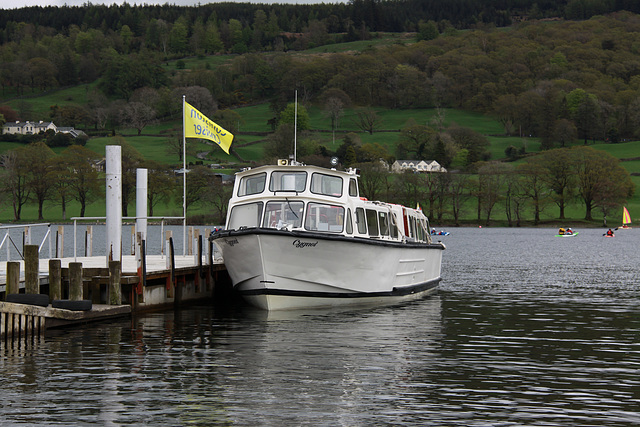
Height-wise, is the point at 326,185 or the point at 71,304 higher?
the point at 326,185

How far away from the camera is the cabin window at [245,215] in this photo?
94.2ft

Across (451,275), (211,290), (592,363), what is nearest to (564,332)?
(592,363)

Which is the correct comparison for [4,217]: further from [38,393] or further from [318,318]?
[38,393]

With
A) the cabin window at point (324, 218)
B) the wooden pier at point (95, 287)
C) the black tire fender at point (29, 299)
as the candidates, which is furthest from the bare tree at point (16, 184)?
the black tire fender at point (29, 299)

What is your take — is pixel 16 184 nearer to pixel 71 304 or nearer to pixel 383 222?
pixel 383 222

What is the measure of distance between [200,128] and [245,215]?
6.21m

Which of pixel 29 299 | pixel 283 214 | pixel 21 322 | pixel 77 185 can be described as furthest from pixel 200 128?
pixel 77 185

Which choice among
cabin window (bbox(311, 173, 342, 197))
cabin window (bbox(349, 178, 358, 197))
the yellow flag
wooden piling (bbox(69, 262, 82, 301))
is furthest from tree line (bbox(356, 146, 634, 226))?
wooden piling (bbox(69, 262, 82, 301))

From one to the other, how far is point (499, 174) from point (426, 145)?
148ft

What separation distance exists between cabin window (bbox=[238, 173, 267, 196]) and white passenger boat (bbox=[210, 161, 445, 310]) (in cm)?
4

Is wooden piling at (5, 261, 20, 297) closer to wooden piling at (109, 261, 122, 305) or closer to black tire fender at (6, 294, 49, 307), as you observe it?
black tire fender at (6, 294, 49, 307)

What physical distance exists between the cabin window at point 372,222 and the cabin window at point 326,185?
1810mm

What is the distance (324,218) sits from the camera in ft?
93.4

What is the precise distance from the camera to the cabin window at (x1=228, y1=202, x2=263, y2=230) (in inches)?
1130
